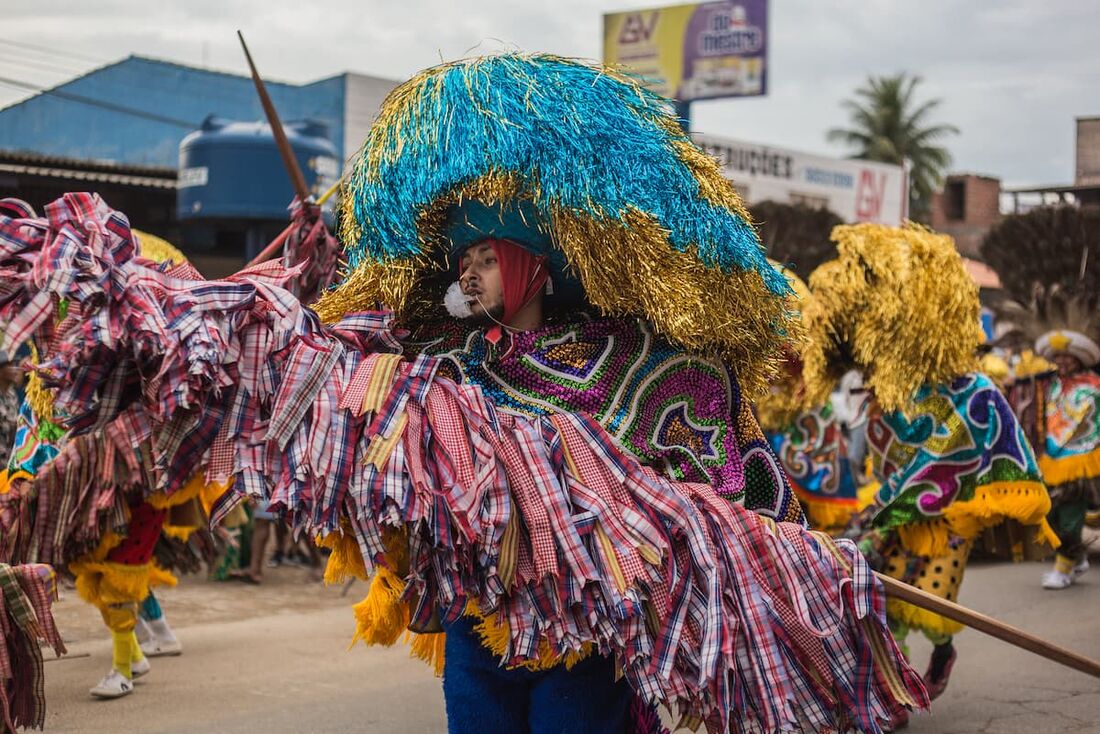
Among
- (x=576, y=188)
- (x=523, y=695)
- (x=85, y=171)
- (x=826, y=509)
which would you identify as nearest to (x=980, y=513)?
(x=826, y=509)

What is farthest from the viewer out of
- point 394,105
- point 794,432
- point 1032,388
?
point 1032,388

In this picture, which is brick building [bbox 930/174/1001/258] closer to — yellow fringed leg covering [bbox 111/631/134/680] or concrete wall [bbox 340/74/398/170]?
concrete wall [bbox 340/74/398/170]

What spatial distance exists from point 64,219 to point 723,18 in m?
27.6

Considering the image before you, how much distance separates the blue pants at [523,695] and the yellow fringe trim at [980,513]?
2648 millimetres

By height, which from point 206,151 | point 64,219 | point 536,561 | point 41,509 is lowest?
point 41,509

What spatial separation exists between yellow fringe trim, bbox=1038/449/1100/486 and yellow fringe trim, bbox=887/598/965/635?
4.05 m

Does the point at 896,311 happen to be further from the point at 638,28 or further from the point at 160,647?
the point at 638,28

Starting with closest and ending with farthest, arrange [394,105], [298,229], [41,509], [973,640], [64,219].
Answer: [64,219]
[394,105]
[298,229]
[41,509]
[973,640]

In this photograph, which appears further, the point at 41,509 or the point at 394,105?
the point at 41,509

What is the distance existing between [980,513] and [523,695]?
2926 mm

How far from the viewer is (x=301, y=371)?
2771mm

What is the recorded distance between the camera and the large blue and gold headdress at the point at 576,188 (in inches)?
121

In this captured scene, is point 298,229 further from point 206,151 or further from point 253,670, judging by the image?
point 206,151

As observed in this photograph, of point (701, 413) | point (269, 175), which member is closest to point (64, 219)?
point (701, 413)
